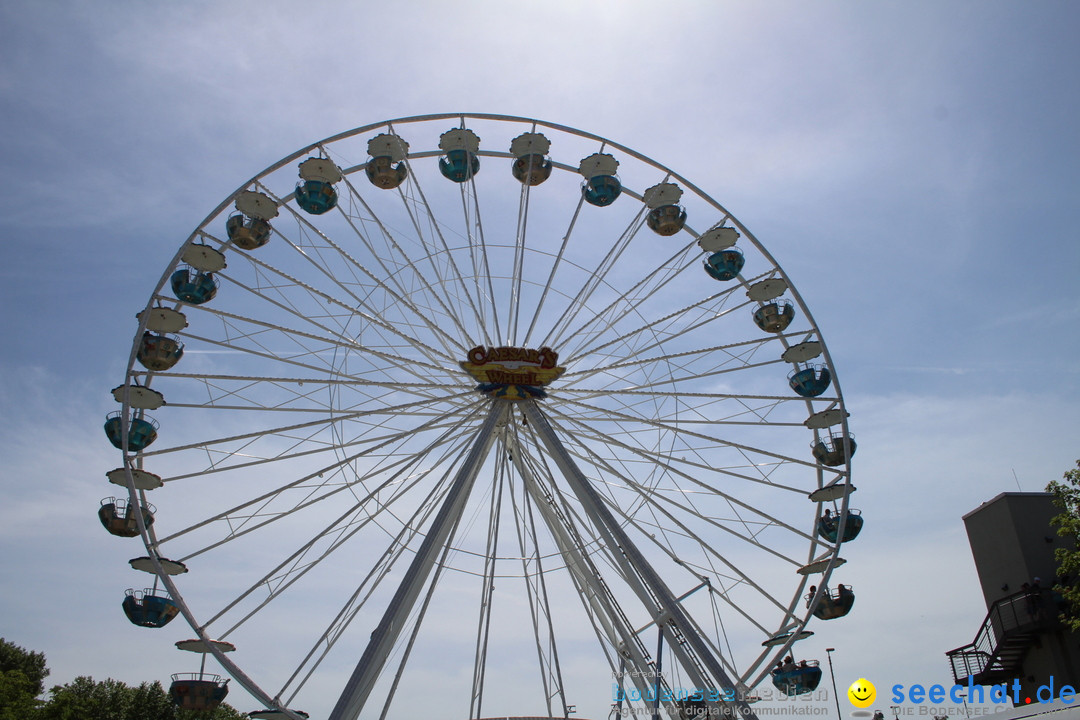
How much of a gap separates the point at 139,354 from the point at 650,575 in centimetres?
1172

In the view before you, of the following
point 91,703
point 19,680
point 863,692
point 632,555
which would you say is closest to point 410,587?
point 632,555

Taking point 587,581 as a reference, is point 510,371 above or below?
above

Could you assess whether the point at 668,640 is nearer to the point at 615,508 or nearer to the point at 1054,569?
the point at 615,508

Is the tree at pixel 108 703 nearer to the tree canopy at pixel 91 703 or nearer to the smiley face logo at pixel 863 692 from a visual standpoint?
the tree canopy at pixel 91 703

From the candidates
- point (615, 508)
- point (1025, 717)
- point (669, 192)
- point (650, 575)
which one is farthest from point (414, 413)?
point (1025, 717)

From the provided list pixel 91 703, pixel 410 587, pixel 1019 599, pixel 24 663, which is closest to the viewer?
pixel 410 587

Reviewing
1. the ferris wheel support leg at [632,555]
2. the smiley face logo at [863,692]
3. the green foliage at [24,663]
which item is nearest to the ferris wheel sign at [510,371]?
the ferris wheel support leg at [632,555]

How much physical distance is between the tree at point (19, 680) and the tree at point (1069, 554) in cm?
4126

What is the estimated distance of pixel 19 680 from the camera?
41031mm

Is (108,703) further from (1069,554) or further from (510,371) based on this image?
(1069,554)

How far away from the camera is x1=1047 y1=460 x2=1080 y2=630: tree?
2105cm

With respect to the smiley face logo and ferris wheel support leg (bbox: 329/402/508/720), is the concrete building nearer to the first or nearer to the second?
the smiley face logo

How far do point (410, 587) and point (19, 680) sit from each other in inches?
1496

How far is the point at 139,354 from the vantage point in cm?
1733
